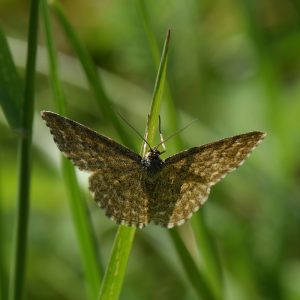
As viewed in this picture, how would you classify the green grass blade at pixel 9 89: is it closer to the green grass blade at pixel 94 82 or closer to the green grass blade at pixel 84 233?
the green grass blade at pixel 94 82

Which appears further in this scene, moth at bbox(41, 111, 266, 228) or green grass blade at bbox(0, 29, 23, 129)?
moth at bbox(41, 111, 266, 228)

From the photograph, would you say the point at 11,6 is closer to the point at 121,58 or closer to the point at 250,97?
the point at 121,58

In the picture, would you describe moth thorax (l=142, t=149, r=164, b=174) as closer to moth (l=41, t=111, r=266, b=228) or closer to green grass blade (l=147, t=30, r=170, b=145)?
moth (l=41, t=111, r=266, b=228)

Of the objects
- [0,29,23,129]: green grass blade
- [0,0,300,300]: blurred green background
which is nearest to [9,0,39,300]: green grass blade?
[0,29,23,129]: green grass blade

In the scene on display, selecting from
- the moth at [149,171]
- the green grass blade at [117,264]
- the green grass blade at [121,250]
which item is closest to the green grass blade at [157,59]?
the moth at [149,171]

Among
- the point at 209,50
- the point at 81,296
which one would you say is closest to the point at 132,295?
the point at 81,296

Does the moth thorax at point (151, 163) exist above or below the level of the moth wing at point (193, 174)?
above
